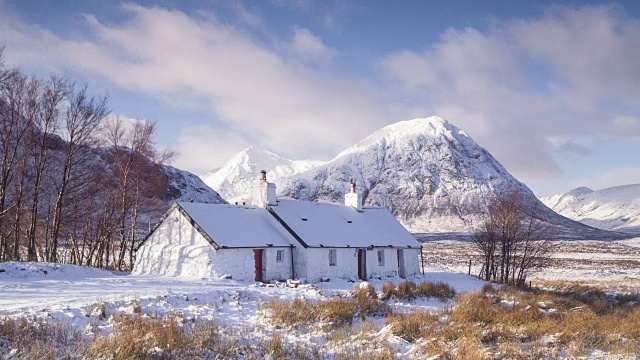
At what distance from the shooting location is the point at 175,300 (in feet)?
58.2

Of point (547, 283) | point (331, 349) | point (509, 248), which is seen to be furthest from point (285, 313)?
point (547, 283)

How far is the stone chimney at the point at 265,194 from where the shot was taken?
35.9 m

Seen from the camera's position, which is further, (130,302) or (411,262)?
(411,262)

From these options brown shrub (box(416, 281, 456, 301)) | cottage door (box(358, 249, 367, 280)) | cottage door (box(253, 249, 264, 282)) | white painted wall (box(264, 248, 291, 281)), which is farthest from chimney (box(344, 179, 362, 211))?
brown shrub (box(416, 281, 456, 301))

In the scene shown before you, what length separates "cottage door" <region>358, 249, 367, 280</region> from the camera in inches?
1416

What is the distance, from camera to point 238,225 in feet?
104

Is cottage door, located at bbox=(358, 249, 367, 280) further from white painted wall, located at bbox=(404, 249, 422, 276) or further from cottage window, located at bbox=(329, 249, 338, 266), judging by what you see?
white painted wall, located at bbox=(404, 249, 422, 276)

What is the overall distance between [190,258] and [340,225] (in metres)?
12.6

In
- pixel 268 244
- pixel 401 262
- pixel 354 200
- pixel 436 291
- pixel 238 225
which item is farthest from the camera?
pixel 354 200

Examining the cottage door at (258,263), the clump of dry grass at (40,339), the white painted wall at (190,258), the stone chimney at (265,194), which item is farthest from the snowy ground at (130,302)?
the stone chimney at (265,194)

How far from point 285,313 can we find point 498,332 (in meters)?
6.73

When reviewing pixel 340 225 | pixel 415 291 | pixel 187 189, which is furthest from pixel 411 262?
pixel 187 189

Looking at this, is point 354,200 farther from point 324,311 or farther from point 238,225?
point 324,311

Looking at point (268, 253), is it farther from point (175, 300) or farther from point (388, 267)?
point (175, 300)
